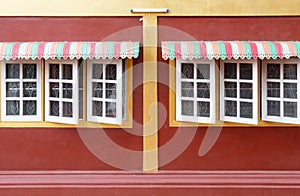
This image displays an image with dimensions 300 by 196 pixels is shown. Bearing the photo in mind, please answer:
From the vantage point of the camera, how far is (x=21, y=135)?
768cm

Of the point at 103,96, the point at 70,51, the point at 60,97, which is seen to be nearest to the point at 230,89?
the point at 103,96

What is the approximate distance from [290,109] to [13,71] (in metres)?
5.08

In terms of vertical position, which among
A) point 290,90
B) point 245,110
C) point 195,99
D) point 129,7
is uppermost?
point 129,7

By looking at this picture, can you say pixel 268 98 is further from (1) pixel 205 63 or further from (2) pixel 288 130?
(1) pixel 205 63

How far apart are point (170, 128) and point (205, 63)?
1.36 meters

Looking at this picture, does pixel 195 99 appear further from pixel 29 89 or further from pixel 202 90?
pixel 29 89

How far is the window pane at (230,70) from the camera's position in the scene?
24.6ft

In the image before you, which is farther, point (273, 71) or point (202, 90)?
point (202, 90)

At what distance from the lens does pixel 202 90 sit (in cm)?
758

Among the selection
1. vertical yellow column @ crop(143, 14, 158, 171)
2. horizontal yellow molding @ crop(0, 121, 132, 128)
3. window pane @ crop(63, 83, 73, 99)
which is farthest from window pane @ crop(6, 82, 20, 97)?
vertical yellow column @ crop(143, 14, 158, 171)

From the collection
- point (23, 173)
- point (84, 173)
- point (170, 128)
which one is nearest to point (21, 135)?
point (23, 173)

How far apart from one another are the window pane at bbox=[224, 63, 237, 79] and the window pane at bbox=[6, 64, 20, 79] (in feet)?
12.6

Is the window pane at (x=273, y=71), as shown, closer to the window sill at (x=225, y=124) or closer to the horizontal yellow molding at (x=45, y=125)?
the window sill at (x=225, y=124)

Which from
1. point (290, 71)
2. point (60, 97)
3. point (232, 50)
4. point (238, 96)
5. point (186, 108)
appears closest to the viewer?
point (232, 50)
